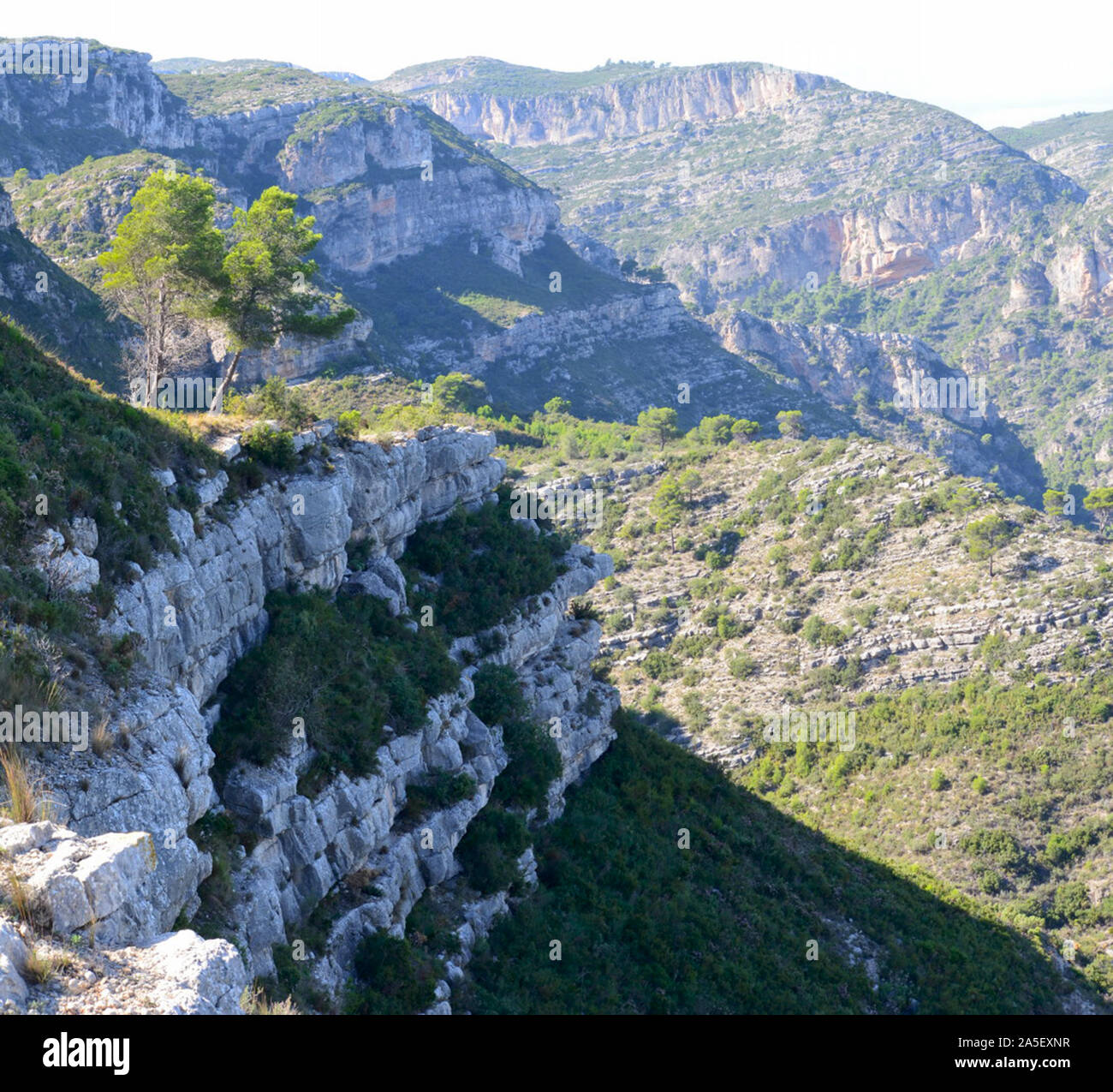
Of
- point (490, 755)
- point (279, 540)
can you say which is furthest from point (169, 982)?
point (490, 755)

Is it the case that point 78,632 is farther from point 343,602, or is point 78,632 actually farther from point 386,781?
point 343,602

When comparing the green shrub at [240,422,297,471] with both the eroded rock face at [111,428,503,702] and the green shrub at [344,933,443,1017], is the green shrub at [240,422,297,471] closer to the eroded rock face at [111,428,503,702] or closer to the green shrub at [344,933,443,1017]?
the eroded rock face at [111,428,503,702]

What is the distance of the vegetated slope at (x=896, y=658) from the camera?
4400cm

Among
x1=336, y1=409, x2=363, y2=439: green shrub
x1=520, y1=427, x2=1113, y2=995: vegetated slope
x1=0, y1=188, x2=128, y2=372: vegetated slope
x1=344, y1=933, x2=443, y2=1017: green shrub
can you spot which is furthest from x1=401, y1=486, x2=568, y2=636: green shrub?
x1=0, y1=188, x2=128, y2=372: vegetated slope

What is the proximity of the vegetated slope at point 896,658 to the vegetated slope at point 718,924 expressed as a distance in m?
5.24

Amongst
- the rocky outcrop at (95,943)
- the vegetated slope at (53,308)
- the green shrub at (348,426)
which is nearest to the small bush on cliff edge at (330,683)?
the green shrub at (348,426)

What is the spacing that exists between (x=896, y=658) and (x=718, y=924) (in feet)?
97.6

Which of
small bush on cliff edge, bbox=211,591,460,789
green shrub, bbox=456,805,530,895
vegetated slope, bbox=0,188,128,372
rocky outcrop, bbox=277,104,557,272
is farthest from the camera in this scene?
rocky outcrop, bbox=277,104,557,272

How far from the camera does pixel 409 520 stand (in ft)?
102

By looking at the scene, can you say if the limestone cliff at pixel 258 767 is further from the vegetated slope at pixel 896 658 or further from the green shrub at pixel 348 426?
the vegetated slope at pixel 896 658

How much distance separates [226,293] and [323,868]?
730 inches

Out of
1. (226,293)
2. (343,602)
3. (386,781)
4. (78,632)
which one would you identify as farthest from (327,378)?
(78,632)

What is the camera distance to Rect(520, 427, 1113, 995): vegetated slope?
44.0m

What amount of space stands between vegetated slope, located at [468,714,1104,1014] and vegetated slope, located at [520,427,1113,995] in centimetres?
524
